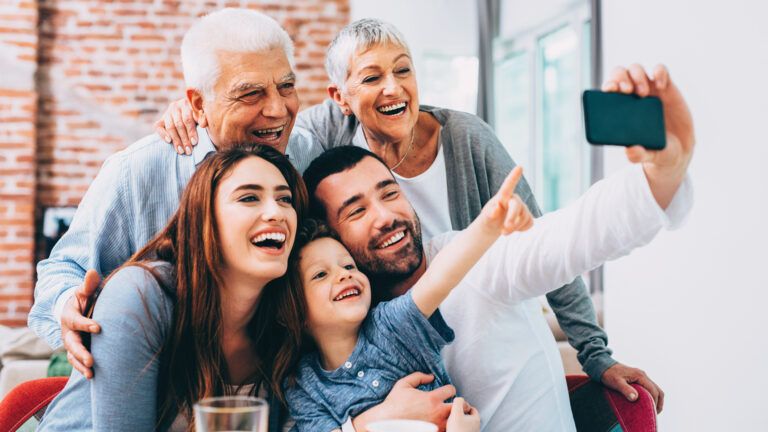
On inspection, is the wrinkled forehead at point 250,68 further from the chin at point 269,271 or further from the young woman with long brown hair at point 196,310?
the chin at point 269,271

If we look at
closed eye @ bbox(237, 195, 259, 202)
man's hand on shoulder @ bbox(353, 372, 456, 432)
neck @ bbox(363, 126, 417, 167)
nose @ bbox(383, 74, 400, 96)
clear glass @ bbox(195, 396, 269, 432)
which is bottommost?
man's hand on shoulder @ bbox(353, 372, 456, 432)

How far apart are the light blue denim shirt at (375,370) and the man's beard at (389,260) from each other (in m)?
0.14

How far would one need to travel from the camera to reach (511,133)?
611 centimetres

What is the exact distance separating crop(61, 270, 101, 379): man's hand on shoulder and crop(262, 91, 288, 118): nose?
527 mm

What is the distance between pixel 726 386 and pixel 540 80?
344 cm

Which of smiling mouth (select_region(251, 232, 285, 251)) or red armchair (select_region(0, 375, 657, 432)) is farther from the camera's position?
red armchair (select_region(0, 375, 657, 432))

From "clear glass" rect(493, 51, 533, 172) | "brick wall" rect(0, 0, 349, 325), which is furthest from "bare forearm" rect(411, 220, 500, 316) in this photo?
"brick wall" rect(0, 0, 349, 325)

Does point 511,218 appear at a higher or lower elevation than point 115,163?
lower

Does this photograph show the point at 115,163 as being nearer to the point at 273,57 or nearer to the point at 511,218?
the point at 273,57

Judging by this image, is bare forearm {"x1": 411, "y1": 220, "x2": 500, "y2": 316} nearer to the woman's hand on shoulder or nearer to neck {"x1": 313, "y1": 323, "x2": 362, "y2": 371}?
neck {"x1": 313, "y1": 323, "x2": 362, "y2": 371}

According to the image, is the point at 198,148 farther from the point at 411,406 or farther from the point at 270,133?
the point at 411,406

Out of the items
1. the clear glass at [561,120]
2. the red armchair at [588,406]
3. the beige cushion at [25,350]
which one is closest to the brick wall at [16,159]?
the beige cushion at [25,350]

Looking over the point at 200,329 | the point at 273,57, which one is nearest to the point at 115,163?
the point at 273,57

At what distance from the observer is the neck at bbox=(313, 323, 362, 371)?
1367 mm
